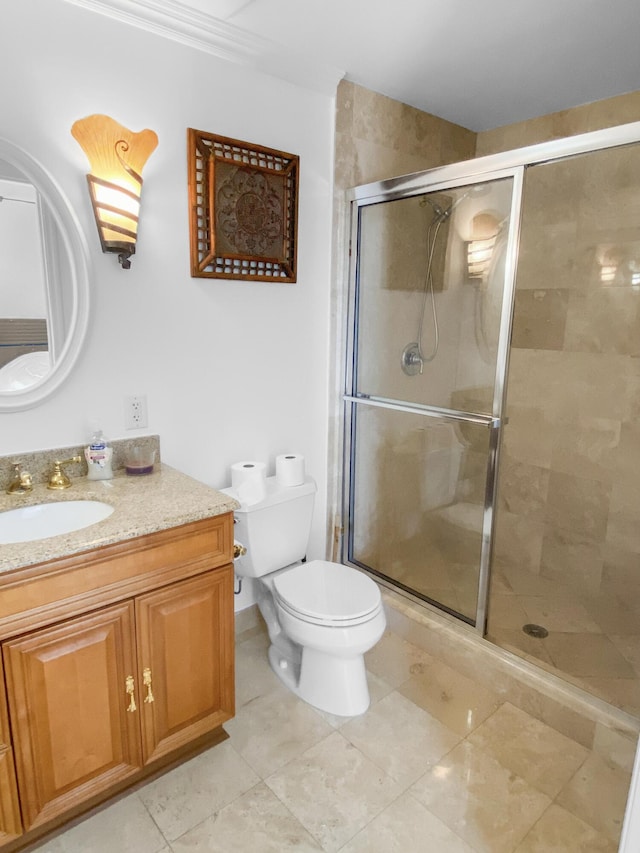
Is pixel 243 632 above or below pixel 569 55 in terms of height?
below

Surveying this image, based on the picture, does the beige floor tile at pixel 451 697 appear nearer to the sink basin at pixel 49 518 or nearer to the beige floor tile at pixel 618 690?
the beige floor tile at pixel 618 690

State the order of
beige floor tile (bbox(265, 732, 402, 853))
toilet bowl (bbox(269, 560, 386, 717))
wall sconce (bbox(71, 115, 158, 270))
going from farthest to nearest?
toilet bowl (bbox(269, 560, 386, 717)), wall sconce (bbox(71, 115, 158, 270)), beige floor tile (bbox(265, 732, 402, 853))

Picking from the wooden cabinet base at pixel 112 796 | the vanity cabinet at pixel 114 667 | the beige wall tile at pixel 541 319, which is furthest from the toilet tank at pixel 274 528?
the beige wall tile at pixel 541 319

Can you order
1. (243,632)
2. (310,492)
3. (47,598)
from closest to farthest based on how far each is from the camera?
(47,598)
(310,492)
(243,632)

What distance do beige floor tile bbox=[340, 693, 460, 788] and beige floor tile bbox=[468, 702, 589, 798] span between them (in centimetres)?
13

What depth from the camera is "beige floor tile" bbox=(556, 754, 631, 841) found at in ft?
5.13

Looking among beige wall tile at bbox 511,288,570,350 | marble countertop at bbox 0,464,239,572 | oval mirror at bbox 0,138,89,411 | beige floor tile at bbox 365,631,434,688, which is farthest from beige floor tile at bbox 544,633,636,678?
oval mirror at bbox 0,138,89,411

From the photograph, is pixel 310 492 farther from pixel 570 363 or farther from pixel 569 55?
pixel 569 55

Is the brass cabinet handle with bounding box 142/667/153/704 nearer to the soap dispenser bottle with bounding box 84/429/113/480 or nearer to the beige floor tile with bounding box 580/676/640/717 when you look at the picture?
the soap dispenser bottle with bounding box 84/429/113/480

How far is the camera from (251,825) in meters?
1.54

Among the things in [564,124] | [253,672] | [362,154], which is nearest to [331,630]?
[253,672]

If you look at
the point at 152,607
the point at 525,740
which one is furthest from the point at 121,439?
the point at 525,740

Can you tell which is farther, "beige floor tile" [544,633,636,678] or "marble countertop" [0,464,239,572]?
"beige floor tile" [544,633,636,678]

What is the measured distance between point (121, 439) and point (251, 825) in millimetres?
1265
